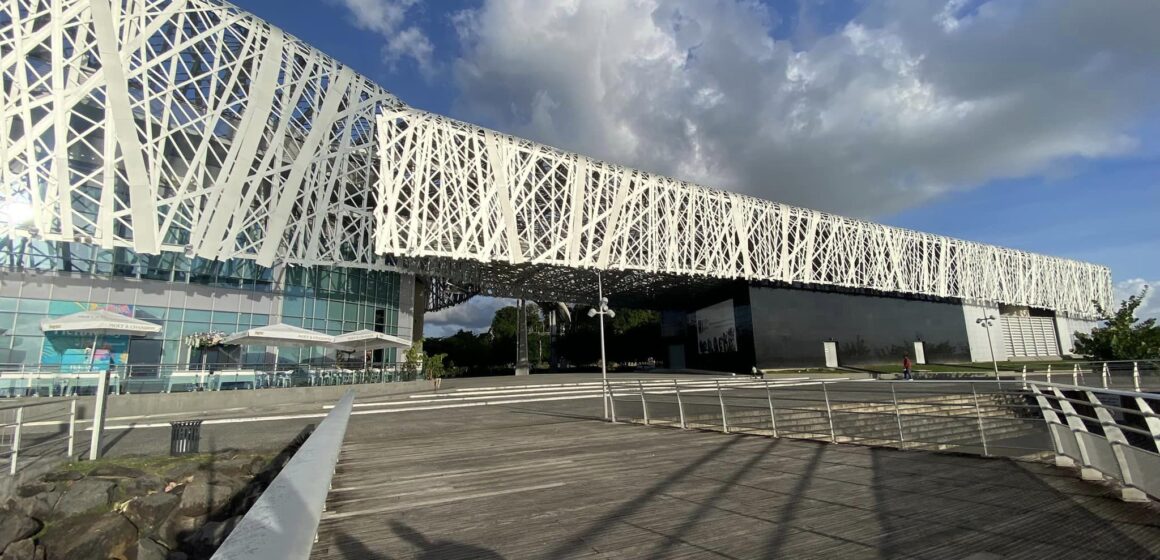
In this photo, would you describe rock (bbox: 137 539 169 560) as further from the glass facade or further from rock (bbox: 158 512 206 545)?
the glass facade

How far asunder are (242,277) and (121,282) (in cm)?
535

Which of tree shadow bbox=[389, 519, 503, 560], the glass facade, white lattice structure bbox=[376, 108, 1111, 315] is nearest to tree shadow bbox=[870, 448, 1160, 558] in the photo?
tree shadow bbox=[389, 519, 503, 560]

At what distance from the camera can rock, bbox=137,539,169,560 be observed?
840cm

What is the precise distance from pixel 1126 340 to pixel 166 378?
5355cm

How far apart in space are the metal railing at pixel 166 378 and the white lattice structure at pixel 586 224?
24.2 ft

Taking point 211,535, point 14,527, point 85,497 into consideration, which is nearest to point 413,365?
point 85,497

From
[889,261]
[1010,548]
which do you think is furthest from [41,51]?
[889,261]

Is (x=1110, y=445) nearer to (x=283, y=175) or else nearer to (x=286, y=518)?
(x=286, y=518)

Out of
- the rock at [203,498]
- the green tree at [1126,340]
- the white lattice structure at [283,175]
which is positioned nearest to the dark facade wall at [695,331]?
the white lattice structure at [283,175]

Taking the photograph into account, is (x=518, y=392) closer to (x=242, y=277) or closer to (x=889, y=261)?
(x=242, y=277)

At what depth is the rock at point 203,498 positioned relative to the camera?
959cm

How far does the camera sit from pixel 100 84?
80.4 ft

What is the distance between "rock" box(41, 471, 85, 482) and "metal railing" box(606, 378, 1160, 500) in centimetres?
1135

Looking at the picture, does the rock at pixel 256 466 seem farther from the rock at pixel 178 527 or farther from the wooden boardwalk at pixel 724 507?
the wooden boardwalk at pixel 724 507
